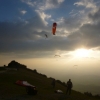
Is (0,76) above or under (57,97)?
above

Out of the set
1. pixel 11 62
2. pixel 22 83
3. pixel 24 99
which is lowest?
pixel 24 99

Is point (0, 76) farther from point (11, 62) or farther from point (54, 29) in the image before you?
point (11, 62)

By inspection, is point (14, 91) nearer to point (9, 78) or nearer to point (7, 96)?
point (7, 96)

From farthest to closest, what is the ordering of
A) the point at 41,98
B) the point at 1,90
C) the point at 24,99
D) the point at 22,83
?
the point at 22,83 < the point at 1,90 < the point at 41,98 < the point at 24,99

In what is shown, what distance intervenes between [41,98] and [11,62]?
1661 inches

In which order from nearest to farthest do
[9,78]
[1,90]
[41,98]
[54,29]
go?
[41,98] → [1,90] → [54,29] → [9,78]

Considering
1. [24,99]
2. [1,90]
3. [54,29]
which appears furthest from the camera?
[54,29]

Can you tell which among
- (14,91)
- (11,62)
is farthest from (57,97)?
(11,62)

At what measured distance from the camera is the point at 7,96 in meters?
25.2

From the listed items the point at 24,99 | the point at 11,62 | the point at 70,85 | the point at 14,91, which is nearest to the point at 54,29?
the point at 70,85

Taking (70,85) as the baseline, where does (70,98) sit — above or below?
below

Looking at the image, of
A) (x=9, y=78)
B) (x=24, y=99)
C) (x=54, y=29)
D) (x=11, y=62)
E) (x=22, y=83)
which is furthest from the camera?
(x=11, y=62)

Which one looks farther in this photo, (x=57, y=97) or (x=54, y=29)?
(x=54, y=29)

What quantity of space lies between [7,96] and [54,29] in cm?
1616
